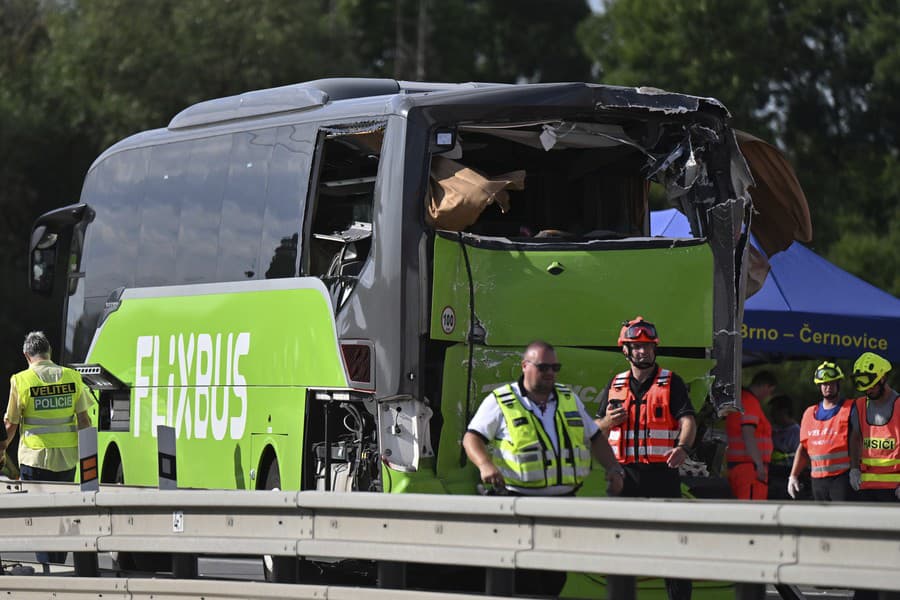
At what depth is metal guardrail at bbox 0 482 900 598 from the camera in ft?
23.3

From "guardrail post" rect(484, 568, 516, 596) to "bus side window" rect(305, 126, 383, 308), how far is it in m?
3.89

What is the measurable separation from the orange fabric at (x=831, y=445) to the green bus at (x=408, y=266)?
6.64 ft

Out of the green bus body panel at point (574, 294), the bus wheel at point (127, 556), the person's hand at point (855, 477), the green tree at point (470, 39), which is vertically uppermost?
the green tree at point (470, 39)

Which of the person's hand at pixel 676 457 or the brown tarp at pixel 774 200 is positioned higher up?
the brown tarp at pixel 774 200

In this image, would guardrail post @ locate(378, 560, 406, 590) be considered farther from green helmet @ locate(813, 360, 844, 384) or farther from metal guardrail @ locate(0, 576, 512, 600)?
green helmet @ locate(813, 360, 844, 384)

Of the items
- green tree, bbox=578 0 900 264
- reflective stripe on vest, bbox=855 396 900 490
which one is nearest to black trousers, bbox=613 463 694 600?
reflective stripe on vest, bbox=855 396 900 490

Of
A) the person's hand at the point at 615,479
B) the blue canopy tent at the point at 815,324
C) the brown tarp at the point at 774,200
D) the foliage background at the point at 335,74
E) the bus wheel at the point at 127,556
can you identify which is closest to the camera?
the person's hand at the point at 615,479

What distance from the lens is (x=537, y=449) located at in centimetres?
945

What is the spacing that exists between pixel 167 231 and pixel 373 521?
20.8 ft

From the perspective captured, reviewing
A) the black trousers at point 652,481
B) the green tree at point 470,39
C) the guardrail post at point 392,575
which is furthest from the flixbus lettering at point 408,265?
the green tree at point 470,39

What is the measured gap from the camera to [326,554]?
904 cm

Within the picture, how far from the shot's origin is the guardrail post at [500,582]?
27.7 feet

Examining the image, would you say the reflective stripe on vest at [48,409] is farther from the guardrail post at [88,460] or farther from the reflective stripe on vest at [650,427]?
the reflective stripe on vest at [650,427]

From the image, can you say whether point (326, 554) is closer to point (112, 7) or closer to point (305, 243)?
point (305, 243)
